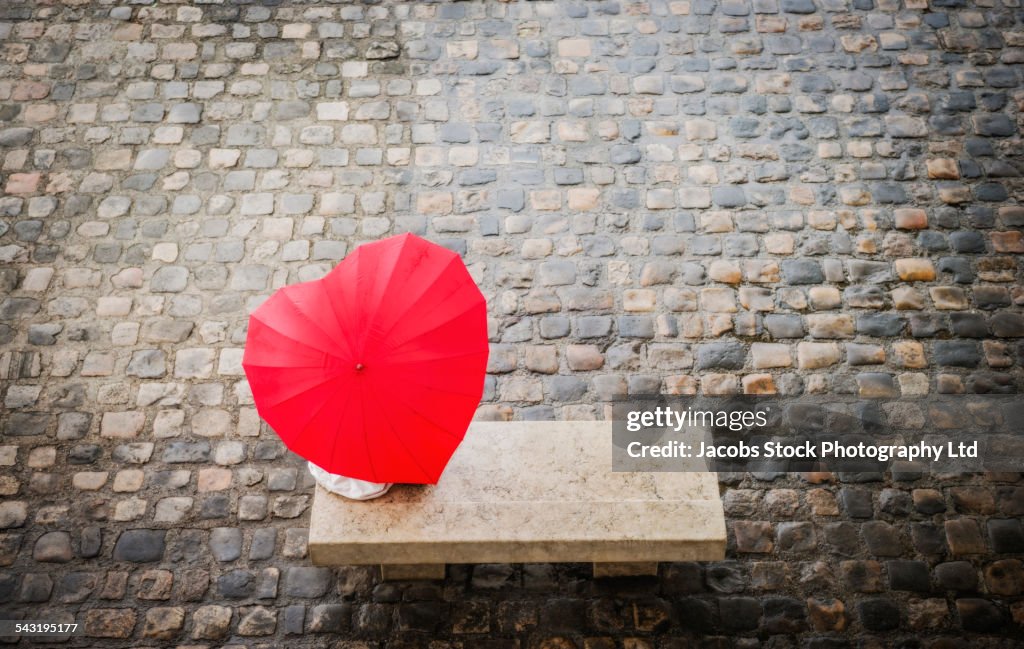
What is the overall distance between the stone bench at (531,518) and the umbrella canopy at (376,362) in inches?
14.4

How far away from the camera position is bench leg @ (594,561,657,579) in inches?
141

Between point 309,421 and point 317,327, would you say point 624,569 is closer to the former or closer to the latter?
point 309,421

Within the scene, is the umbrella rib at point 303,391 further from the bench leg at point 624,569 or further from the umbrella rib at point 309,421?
the bench leg at point 624,569

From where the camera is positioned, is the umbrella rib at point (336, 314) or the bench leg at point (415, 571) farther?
the bench leg at point (415, 571)

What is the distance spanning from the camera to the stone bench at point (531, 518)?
3.06m

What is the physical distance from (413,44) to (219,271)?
2.00m

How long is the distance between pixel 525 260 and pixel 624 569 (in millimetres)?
1791

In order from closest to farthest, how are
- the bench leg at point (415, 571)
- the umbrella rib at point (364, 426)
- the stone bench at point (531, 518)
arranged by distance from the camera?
the umbrella rib at point (364, 426)
the stone bench at point (531, 518)
the bench leg at point (415, 571)

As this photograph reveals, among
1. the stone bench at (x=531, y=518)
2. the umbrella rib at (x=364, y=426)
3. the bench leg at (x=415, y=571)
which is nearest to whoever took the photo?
the umbrella rib at (x=364, y=426)

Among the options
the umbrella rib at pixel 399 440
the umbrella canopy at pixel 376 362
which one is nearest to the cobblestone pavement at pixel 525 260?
the umbrella rib at pixel 399 440

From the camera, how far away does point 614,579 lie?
3.60 m

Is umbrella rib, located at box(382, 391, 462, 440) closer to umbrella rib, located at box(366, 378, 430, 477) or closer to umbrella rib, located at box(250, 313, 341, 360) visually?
umbrella rib, located at box(366, 378, 430, 477)

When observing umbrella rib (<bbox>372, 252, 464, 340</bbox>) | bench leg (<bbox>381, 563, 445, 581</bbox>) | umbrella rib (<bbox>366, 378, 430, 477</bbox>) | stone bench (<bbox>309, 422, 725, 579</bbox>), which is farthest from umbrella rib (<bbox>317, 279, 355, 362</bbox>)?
bench leg (<bbox>381, 563, 445, 581</bbox>)

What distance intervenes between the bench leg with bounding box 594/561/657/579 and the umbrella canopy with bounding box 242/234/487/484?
117 centimetres
